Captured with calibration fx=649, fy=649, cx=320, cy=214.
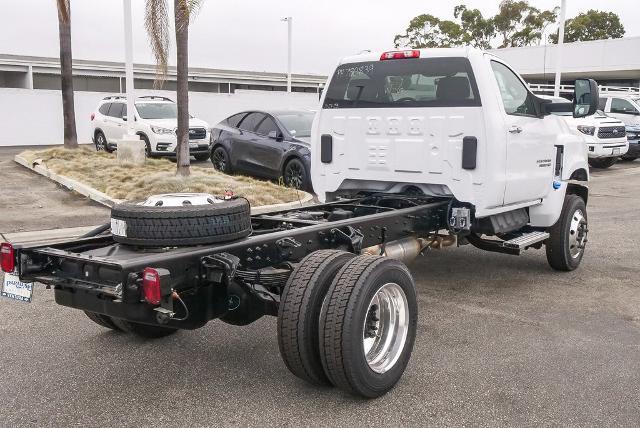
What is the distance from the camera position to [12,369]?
14.2 ft

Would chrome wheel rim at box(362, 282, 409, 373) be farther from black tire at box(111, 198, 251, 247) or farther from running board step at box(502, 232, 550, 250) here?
running board step at box(502, 232, 550, 250)

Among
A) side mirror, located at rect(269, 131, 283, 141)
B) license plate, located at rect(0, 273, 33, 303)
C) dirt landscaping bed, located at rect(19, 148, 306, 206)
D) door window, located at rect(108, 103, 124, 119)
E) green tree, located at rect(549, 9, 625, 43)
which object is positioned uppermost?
green tree, located at rect(549, 9, 625, 43)

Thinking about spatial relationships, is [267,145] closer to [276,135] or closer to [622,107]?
[276,135]

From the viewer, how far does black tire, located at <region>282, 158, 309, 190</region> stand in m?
12.2

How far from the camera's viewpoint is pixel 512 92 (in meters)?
6.12

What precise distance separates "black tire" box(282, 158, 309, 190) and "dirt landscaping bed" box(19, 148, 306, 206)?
0.40m

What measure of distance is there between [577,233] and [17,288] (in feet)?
18.7

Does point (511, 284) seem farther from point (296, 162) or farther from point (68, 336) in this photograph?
point (296, 162)

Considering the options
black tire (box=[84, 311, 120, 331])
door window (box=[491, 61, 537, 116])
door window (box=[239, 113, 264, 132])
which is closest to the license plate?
black tire (box=[84, 311, 120, 331])

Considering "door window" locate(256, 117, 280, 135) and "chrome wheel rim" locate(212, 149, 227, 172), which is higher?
"door window" locate(256, 117, 280, 135)

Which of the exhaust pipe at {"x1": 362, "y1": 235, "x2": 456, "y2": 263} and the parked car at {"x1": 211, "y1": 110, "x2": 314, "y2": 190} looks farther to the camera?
the parked car at {"x1": 211, "y1": 110, "x2": 314, "y2": 190}

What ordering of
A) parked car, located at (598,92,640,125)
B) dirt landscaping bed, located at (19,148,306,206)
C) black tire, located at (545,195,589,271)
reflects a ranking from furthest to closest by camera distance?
parked car, located at (598,92,640,125)
dirt landscaping bed, located at (19,148,306,206)
black tire, located at (545,195,589,271)

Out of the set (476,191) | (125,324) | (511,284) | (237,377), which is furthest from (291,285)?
(511,284)

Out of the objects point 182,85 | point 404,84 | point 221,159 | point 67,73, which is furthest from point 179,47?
point 404,84
